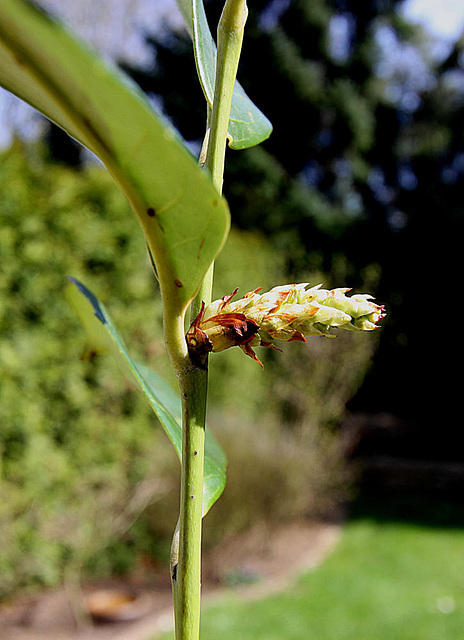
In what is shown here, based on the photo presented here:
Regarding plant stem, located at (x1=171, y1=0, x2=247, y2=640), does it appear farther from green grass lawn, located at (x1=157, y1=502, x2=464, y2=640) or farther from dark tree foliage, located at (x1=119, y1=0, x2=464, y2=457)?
dark tree foliage, located at (x1=119, y1=0, x2=464, y2=457)

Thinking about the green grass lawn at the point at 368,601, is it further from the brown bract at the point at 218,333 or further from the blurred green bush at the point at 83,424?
the brown bract at the point at 218,333

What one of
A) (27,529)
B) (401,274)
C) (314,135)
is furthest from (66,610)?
(314,135)

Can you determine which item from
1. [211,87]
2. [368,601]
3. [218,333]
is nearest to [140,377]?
[218,333]

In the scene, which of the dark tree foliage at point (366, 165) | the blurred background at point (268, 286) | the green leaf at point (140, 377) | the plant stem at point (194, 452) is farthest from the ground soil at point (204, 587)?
the plant stem at point (194, 452)

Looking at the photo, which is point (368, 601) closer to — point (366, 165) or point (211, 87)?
point (211, 87)

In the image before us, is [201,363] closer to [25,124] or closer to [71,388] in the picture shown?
[71,388]

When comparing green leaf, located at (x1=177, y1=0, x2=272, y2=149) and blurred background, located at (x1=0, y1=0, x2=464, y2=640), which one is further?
blurred background, located at (x1=0, y1=0, x2=464, y2=640)

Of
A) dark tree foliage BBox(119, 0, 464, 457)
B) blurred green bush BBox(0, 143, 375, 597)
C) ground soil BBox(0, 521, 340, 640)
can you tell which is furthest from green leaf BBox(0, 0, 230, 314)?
dark tree foliage BBox(119, 0, 464, 457)
